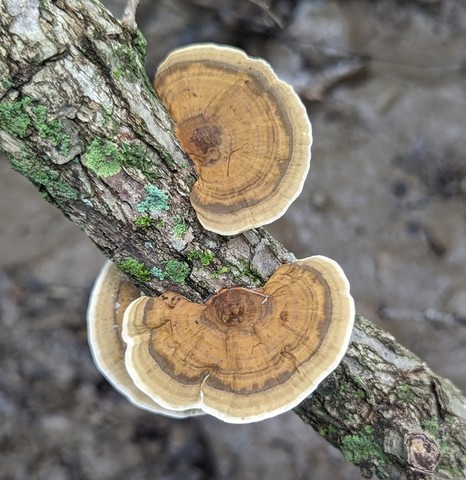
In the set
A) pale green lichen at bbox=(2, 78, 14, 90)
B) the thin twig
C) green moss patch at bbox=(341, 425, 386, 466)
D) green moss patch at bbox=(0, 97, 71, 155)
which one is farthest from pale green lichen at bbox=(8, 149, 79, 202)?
green moss patch at bbox=(341, 425, 386, 466)

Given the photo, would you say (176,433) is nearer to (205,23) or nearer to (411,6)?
(205,23)

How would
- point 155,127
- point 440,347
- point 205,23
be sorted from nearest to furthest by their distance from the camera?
point 155,127 → point 440,347 → point 205,23

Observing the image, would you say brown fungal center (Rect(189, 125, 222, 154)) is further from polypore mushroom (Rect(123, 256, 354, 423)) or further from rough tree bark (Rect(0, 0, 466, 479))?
polypore mushroom (Rect(123, 256, 354, 423))

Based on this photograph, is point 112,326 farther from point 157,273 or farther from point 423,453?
point 423,453

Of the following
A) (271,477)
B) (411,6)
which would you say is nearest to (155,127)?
(271,477)

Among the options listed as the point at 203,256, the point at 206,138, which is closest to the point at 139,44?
the point at 206,138
